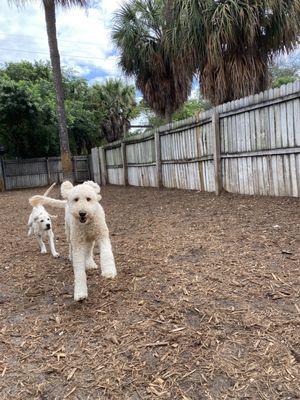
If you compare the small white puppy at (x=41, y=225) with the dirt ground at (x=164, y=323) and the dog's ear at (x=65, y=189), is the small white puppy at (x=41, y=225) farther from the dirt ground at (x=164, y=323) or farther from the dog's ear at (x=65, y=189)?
the dog's ear at (x=65, y=189)

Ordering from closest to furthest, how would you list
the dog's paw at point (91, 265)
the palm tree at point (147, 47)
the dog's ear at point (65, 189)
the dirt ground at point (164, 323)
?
the dirt ground at point (164, 323)
the dog's ear at point (65, 189)
the dog's paw at point (91, 265)
the palm tree at point (147, 47)

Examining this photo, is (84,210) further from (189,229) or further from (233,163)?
(233,163)

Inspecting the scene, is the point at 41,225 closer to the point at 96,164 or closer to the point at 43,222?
the point at 43,222

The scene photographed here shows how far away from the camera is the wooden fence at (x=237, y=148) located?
6625mm

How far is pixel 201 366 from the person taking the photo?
2199 millimetres

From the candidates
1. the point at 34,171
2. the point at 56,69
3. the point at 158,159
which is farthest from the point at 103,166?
the point at 56,69

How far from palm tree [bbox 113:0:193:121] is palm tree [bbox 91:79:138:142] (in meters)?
11.3

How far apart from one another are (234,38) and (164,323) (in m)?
7.85

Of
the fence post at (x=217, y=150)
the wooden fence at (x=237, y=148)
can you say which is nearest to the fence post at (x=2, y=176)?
the wooden fence at (x=237, y=148)

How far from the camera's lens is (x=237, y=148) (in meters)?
7.96

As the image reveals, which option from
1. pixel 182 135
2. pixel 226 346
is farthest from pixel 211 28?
pixel 226 346

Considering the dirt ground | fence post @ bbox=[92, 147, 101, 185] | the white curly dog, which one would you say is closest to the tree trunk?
fence post @ bbox=[92, 147, 101, 185]

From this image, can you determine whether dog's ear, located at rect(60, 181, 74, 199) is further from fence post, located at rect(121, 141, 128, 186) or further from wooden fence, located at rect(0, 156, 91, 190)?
wooden fence, located at rect(0, 156, 91, 190)

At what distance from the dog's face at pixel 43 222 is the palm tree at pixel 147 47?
9.10 meters
